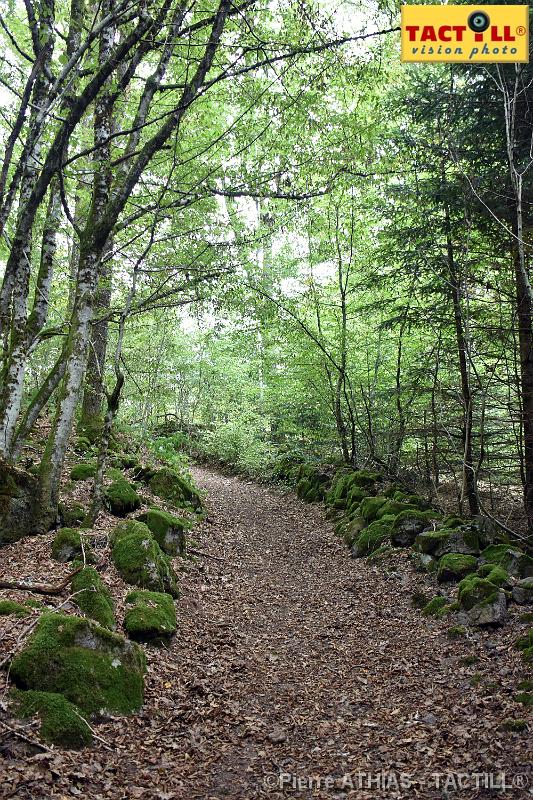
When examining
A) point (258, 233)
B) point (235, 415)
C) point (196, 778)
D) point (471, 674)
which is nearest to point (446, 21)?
point (258, 233)

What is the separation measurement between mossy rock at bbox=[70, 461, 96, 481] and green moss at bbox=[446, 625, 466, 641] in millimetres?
6112

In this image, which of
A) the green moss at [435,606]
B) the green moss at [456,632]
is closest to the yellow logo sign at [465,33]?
the green moss at [435,606]

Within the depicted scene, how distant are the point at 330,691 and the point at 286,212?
933cm

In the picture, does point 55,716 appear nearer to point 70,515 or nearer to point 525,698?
point 70,515

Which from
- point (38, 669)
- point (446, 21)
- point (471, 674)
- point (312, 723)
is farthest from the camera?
point (446, 21)

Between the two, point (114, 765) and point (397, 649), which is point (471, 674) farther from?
point (114, 765)

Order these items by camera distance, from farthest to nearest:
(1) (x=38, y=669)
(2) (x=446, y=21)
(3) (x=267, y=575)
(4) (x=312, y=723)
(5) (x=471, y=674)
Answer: (3) (x=267, y=575) → (2) (x=446, y=21) → (5) (x=471, y=674) → (4) (x=312, y=723) → (1) (x=38, y=669)

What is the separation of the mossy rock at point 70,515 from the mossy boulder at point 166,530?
96cm

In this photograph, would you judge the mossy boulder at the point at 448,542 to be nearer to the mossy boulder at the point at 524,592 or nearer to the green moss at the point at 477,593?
the green moss at the point at 477,593

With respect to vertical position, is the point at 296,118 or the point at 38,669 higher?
the point at 296,118

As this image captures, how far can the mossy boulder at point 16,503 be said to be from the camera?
6031 millimetres

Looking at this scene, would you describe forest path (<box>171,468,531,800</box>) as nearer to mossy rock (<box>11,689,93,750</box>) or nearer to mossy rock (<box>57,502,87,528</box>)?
mossy rock (<box>11,689,93,750</box>)

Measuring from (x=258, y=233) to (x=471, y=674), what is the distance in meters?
8.67

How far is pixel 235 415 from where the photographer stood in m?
21.7
